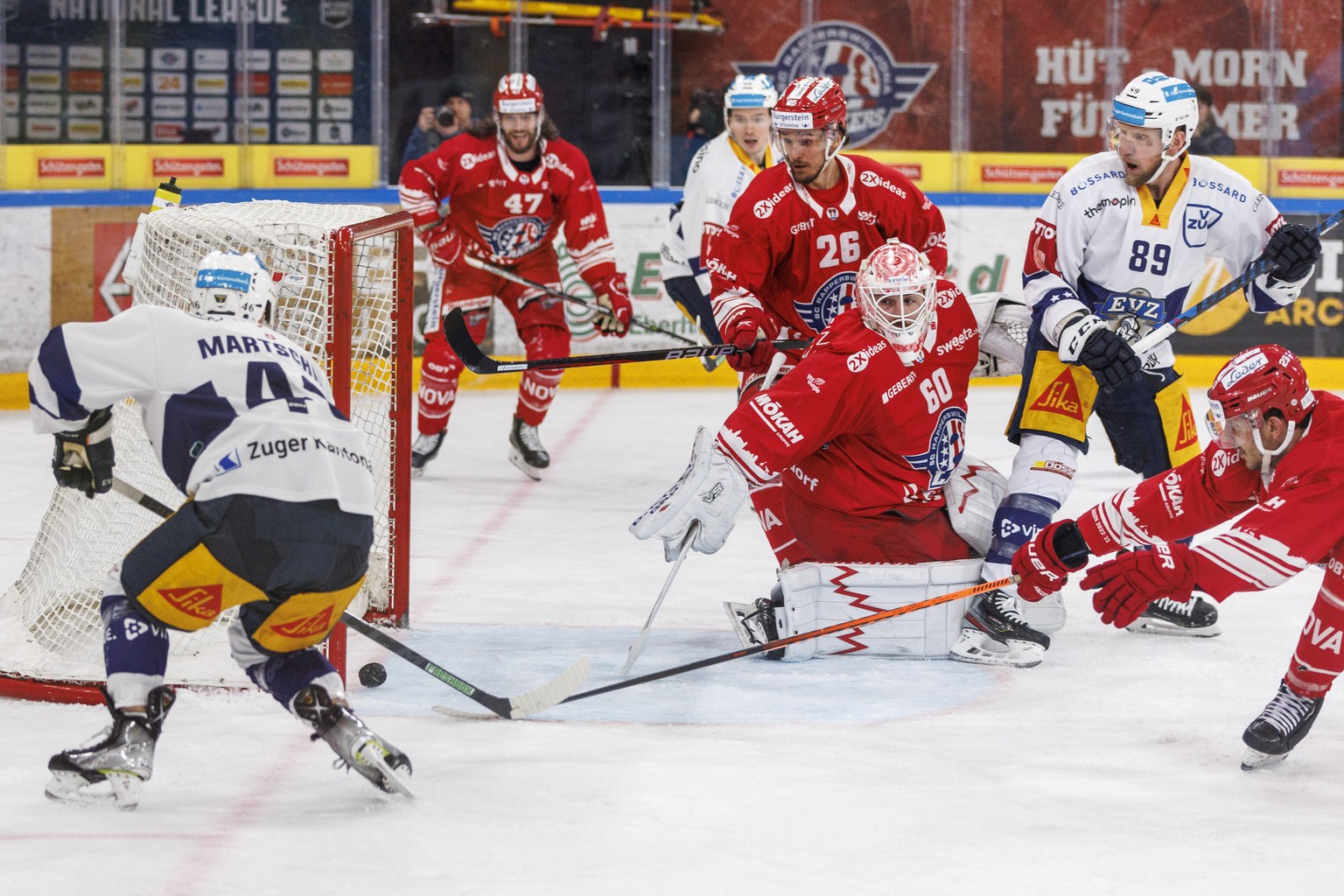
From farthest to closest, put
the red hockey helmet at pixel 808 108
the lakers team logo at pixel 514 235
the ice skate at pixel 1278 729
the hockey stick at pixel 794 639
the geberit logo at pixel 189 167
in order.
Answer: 1. the geberit logo at pixel 189 167
2. the lakers team logo at pixel 514 235
3. the red hockey helmet at pixel 808 108
4. the hockey stick at pixel 794 639
5. the ice skate at pixel 1278 729

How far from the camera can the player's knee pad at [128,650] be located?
2635mm

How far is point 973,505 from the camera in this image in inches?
150

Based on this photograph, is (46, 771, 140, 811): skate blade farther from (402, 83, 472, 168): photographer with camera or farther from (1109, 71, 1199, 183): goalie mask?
(402, 83, 472, 168): photographer with camera

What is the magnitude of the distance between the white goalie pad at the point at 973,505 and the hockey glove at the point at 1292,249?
0.76 metres

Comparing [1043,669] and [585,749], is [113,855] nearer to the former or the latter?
[585,749]

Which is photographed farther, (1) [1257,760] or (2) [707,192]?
(2) [707,192]

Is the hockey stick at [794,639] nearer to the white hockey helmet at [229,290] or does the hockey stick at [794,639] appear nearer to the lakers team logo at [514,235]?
the white hockey helmet at [229,290]

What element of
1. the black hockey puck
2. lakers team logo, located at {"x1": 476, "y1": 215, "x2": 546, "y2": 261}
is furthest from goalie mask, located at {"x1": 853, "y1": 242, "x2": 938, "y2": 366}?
lakers team logo, located at {"x1": 476, "y1": 215, "x2": 546, "y2": 261}

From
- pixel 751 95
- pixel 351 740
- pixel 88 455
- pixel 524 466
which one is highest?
pixel 751 95

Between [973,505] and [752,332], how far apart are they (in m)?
0.74

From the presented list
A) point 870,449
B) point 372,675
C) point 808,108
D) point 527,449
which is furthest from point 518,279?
point 372,675

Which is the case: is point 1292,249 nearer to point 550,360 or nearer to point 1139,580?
point 1139,580

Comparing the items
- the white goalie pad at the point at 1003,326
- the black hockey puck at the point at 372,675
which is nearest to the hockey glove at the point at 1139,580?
the white goalie pad at the point at 1003,326

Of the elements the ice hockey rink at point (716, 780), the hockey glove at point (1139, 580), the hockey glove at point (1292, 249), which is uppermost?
the hockey glove at point (1292, 249)
